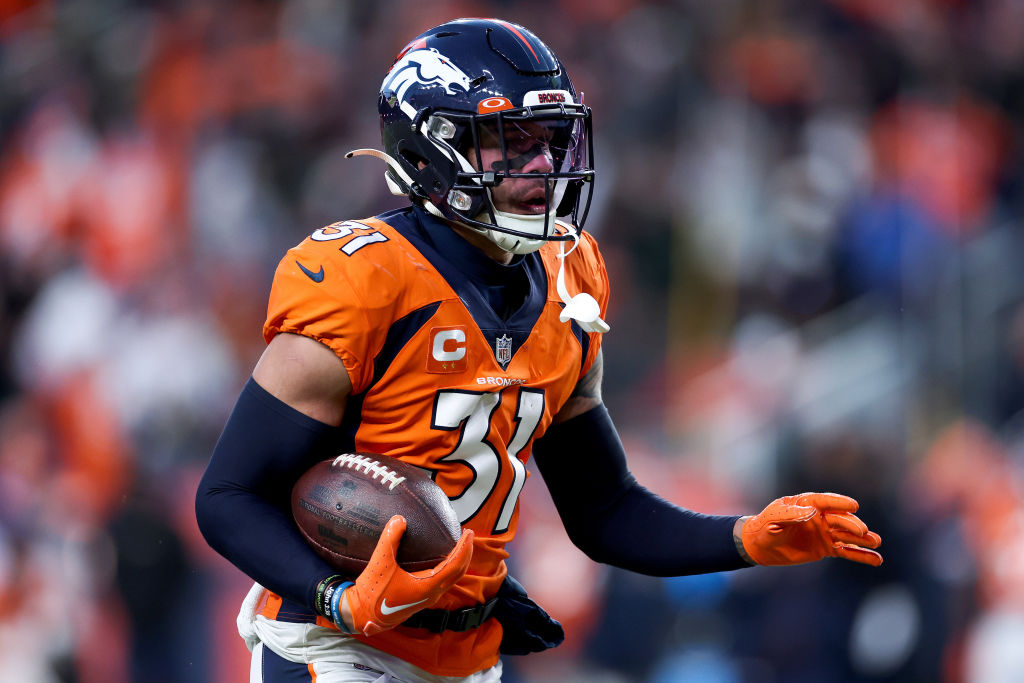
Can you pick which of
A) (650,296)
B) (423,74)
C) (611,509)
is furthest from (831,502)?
(650,296)

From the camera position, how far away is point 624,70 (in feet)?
16.9

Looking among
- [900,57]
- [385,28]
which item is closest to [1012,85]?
[900,57]

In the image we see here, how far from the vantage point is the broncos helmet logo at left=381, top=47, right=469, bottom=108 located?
2.15 meters

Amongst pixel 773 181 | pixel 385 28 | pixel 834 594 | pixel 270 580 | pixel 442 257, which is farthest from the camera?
pixel 385 28

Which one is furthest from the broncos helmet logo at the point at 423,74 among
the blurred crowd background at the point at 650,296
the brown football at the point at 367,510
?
the blurred crowd background at the point at 650,296

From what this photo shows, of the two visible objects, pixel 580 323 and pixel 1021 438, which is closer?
pixel 580 323

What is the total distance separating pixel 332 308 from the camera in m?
1.89

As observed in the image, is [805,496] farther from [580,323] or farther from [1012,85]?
[1012,85]

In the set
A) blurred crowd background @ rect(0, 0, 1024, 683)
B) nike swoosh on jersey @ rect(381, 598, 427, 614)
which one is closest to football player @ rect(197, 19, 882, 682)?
nike swoosh on jersey @ rect(381, 598, 427, 614)

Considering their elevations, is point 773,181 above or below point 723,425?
above

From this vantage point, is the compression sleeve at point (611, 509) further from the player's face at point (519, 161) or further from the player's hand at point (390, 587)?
the player's hand at point (390, 587)

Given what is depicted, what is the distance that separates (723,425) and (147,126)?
9.13 ft

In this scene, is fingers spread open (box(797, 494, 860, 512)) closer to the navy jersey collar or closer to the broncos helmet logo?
the navy jersey collar

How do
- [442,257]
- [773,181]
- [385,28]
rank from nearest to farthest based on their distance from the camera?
[442,257], [773,181], [385,28]
